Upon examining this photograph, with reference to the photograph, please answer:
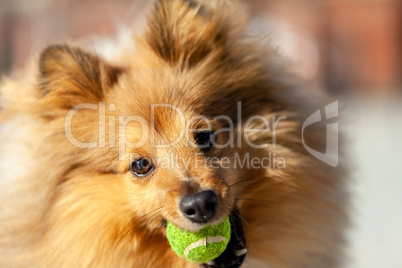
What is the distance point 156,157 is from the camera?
10.6 ft

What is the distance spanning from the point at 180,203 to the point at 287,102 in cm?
120

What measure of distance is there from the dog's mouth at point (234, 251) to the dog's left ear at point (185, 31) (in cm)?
113

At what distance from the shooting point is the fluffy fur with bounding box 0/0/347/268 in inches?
127

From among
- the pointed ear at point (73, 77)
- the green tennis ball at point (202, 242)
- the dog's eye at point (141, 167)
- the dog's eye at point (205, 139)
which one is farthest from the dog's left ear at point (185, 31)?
the green tennis ball at point (202, 242)

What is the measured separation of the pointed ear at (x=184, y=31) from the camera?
3531mm

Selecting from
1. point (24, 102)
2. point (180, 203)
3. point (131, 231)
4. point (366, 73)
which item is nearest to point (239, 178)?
point (180, 203)

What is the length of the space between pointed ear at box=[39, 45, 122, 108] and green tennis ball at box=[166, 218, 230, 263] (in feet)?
3.57

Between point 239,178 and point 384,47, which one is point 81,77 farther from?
point 384,47

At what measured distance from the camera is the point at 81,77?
3453 mm

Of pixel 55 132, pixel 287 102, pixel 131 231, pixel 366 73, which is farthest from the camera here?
pixel 366 73

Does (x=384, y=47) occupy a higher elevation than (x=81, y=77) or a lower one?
higher

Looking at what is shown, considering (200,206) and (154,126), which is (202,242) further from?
(154,126)

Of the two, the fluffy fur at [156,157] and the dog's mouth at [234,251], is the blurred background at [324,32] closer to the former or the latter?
the fluffy fur at [156,157]
